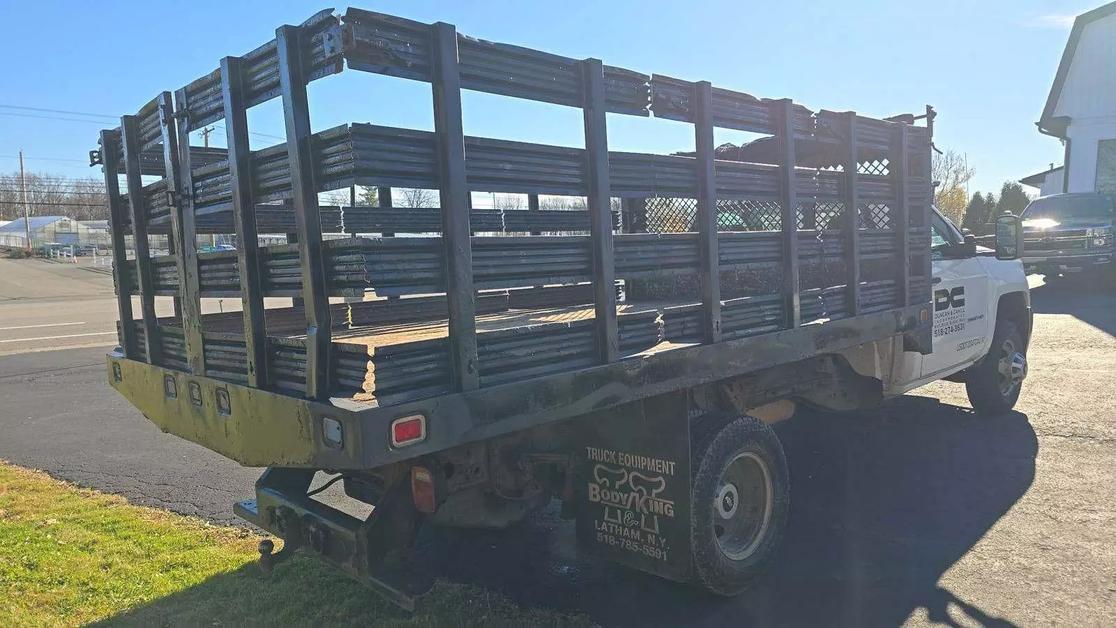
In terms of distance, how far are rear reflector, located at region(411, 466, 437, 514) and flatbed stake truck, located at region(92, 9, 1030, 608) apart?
1cm

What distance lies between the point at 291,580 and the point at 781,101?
330 cm

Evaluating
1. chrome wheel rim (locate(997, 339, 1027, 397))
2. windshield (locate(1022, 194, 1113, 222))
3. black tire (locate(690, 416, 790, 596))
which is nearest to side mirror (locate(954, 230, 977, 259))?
chrome wheel rim (locate(997, 339, 1027, 397))

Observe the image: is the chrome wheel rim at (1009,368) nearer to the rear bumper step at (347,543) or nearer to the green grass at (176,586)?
the green grass at (176,586)

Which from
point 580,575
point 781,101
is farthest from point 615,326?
point 580,575

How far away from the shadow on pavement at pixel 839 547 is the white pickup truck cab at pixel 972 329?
61cm

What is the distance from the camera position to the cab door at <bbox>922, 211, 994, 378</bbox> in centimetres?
568

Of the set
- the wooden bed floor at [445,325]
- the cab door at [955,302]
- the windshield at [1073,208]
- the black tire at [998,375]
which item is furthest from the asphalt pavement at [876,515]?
the windshield at [1073,208]

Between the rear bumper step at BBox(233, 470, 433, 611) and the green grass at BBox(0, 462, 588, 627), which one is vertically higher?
the rear bumper step at BBox(233, 470, 433, 611)

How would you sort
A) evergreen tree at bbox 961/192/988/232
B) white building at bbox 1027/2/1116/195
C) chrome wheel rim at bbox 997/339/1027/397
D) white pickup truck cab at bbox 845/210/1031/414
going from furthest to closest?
evergreen tree at bbox 961/192/988/232 → white building at bbox 1027/2/1116/195 → chrome wheel rim at bbox 997/339/1027/397 → white pickup truck cab at bbox 845/210/1031/414

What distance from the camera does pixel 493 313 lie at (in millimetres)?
4766

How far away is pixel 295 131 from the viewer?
7.50ft

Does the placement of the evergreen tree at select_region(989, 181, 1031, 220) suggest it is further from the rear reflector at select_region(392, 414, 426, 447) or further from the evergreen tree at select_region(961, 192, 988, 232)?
the rear reflector at select_region(392, 414, 426, 447)

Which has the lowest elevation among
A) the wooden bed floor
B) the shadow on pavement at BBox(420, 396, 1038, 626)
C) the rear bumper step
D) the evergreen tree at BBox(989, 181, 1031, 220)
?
the shadow on pavement at BBox(420, 396, 1038, 626)

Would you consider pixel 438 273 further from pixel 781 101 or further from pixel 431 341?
pixel 781 101
